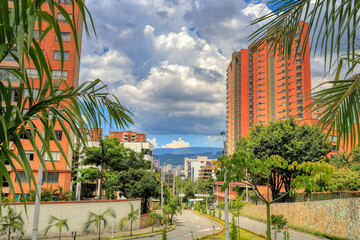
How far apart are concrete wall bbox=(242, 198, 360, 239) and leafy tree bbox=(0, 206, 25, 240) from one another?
24940mm

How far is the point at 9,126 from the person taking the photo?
312 cm

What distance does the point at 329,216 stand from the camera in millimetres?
28031

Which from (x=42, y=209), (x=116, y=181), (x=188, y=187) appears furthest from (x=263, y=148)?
(x=188, y=187)

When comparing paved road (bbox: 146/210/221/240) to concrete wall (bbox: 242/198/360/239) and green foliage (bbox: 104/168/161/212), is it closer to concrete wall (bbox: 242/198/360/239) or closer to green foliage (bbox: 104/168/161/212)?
green foliage (bbox: 104/168/161/212)

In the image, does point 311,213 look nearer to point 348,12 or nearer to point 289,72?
point 348,12

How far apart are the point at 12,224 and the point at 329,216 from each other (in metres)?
26.2

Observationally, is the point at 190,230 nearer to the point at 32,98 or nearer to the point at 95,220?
the point at 95,220

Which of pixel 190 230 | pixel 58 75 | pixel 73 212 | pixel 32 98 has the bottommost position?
pixel 190 230

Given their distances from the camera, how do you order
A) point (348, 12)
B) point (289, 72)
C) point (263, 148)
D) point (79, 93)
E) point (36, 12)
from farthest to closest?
1. point (289, 72)
2. point (263, 148)
3. point (79, 93)
4. point (348, 12)
5. point (36, 12)

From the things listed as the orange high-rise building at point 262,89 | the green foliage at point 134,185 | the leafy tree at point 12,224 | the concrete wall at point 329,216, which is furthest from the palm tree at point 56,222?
the orange high-rise building at point 262,89

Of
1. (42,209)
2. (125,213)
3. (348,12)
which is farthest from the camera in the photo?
(125,213)

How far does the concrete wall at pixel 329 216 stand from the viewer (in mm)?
24297

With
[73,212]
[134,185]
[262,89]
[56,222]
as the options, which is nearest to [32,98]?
[56,222]

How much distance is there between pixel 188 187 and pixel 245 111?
36934mm
